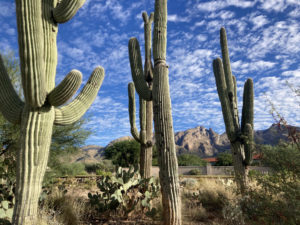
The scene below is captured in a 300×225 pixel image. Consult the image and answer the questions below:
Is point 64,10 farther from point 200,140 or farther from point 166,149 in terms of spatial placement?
point 200,140

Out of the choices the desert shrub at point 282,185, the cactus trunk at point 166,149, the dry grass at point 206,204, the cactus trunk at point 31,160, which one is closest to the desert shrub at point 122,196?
the cactus trunk at point 166,149

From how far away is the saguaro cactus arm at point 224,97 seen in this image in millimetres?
8164

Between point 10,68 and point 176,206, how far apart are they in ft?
26.2

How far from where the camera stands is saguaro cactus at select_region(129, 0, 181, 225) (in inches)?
201

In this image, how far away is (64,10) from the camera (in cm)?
460

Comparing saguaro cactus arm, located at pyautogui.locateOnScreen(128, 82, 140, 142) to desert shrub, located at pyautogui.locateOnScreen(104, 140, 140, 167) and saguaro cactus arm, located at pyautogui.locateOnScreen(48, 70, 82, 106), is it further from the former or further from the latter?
desert shrub, located at pyautogui.locateOnScreen(104, 140, 140, 167)

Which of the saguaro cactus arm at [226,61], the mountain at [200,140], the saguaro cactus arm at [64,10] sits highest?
the mountain at [200,140]

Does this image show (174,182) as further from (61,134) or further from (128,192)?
(61,134)

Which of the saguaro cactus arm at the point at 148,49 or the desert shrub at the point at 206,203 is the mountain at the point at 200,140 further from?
the saguaro cactus arm at the point at 148,49

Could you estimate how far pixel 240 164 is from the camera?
7855mm

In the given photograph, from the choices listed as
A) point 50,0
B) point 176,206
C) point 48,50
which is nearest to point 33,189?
point 48,50

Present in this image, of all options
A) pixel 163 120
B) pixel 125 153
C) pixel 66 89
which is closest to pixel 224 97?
pixel 163 120

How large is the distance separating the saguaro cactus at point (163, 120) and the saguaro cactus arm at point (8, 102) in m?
2.86

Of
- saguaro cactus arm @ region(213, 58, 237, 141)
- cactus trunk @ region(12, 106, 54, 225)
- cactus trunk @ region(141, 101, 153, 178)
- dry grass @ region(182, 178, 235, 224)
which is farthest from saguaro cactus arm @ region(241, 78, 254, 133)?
cactus trunk @ region(12, 106, 54, 225)
